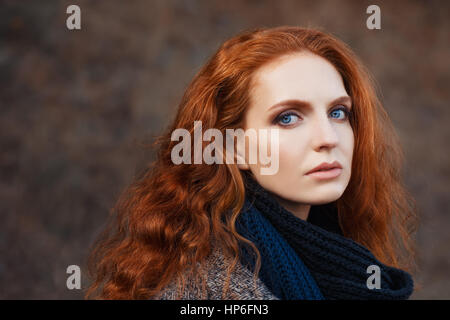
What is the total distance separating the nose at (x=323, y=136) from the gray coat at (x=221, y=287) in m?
0.35

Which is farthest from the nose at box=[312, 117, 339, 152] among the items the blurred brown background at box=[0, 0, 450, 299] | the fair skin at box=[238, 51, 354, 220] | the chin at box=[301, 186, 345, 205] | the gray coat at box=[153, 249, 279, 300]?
the blurred brown background at box=[0, 0, 450, 299]

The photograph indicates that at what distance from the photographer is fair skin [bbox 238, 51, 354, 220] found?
139cm

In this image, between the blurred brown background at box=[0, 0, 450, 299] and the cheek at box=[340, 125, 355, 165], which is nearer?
the cheek at box=[340, 125, 355, 165]

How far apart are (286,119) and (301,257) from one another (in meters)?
0.37

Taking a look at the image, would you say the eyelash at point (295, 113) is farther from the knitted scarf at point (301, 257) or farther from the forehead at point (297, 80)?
the knitted scarf at point (301, 257)

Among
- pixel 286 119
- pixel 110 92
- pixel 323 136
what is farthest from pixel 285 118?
pixel 110 92

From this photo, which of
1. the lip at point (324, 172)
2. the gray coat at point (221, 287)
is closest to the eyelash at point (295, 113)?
the lip at point (324, 172)

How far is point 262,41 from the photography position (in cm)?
150

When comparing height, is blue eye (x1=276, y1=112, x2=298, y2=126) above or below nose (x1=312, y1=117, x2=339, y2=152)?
above

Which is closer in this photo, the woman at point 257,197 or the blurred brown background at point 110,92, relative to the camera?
the woman at point 257,197

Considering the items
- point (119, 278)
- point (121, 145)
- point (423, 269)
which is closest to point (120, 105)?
point (121, 145)

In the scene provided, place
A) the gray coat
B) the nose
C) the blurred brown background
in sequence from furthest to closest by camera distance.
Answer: the blurred brown background
the nose
the gray coat

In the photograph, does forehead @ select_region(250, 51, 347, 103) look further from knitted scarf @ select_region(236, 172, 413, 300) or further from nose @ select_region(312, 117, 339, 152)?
knitted scarf @ select_region(236, 172, 413, 300)

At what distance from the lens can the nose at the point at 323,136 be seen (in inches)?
54.5
